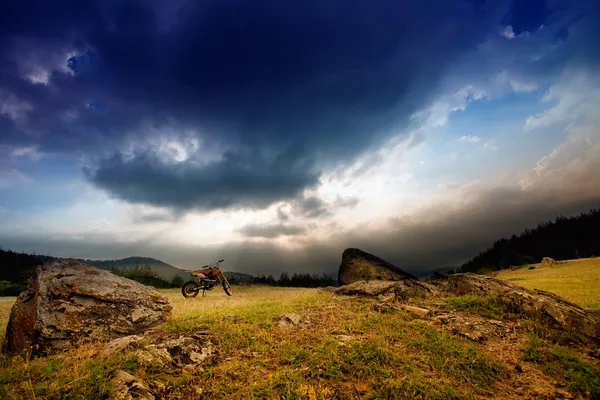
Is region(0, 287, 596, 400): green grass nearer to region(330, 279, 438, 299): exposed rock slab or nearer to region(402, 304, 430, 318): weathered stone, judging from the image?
region(402, 304, 430, 318): weathered stone

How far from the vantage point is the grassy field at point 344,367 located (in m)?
3.97

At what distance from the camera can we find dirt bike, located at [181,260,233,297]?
46.5ft

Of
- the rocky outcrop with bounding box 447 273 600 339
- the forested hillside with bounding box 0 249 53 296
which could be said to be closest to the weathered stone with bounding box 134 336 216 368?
the rocky outcrop with bounding box 447 273 600 339

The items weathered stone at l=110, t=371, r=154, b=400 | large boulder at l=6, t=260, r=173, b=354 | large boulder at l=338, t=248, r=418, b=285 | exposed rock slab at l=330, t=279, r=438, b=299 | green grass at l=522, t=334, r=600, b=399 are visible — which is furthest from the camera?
large boulder at l=338, t=248, r=418, b=285

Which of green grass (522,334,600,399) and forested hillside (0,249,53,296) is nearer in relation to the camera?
green grass (522,334,600,399)

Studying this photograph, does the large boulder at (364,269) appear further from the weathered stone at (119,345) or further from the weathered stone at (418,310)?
the weathered stone at (119,345)

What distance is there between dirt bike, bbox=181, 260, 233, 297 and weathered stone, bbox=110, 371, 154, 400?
10678 millimetres

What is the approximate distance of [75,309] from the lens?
6355mm

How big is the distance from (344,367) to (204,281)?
11.9 m

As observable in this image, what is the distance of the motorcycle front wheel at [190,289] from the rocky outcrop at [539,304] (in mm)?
11469

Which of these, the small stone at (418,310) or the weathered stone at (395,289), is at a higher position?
the weathered stone at (395,289)

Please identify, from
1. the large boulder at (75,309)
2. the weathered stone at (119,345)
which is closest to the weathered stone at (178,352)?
the weathered stone at (119,345)

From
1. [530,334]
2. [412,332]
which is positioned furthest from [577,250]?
[412,332]

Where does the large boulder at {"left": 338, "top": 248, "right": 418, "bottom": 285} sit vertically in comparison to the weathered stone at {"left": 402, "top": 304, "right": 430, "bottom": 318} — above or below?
above
